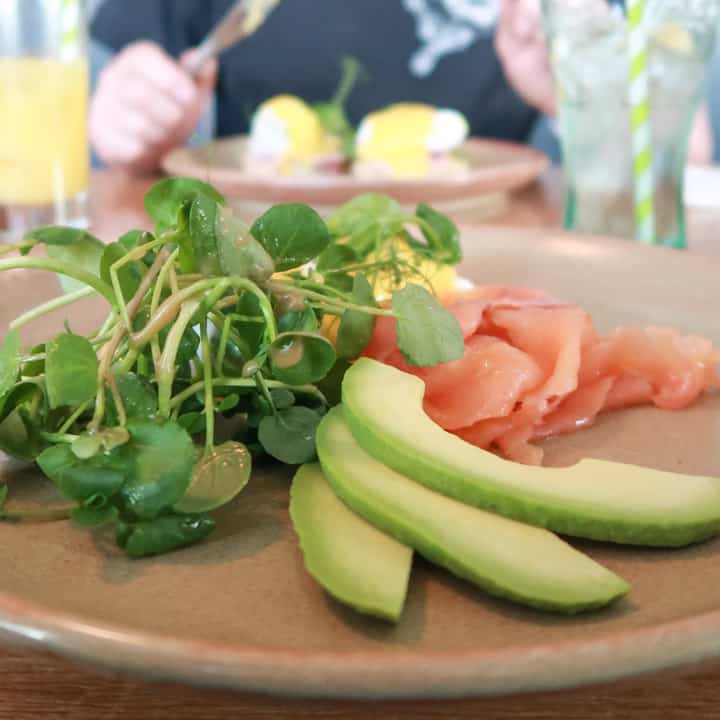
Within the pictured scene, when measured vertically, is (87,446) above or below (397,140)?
above

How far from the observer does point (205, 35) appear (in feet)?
12.7

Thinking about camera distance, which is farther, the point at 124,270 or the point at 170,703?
the point at 124,270

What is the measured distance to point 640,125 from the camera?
4.86 feet

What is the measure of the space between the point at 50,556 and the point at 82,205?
1.27 metres

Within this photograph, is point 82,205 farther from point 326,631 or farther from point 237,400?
point 326,631

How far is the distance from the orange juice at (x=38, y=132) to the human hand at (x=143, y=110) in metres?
0.71

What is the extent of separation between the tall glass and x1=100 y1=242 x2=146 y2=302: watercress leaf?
101cm

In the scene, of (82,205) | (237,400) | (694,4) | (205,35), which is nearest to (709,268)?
(694,4)

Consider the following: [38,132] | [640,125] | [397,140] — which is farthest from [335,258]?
[397,140]

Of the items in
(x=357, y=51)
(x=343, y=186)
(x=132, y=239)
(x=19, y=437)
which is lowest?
(x=357, y=51)

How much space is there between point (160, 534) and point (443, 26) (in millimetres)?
3498

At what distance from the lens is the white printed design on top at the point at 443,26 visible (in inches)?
146

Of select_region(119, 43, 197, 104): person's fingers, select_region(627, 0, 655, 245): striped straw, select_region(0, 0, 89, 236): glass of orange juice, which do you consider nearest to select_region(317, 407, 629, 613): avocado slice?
select_region(627, 0, 655, 245): striped straw

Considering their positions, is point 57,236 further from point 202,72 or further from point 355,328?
point 202,72
